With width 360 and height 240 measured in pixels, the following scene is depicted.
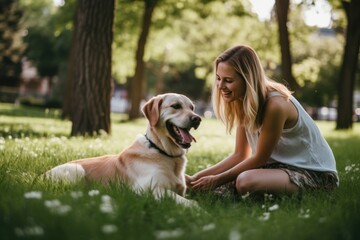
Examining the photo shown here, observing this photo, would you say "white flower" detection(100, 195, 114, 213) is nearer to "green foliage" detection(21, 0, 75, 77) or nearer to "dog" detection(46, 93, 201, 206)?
"dog" detection(46, 93, 201, 206)

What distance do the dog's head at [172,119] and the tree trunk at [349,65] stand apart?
17.4 meters

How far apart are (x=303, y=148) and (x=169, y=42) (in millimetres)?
28800

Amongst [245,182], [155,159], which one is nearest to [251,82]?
[245,182]

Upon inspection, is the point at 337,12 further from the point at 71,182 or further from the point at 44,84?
the point at 44,84

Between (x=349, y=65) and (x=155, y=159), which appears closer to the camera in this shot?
(x=155, y=159)

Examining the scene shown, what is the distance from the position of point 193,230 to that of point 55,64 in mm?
51425

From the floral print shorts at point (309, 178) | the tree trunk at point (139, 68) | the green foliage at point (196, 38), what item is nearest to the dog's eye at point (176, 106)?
the floral print shorts at point (309, 178)

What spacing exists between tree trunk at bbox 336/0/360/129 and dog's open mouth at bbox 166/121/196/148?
57.5 feet

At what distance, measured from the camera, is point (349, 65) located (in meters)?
21.3

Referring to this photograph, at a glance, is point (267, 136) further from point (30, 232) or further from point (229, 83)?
point (30, 232)

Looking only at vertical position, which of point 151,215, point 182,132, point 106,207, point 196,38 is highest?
point 196,38

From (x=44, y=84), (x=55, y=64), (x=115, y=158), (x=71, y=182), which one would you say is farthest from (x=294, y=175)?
(x=44, y=84)

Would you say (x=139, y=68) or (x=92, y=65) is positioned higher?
(x=92, y=65)

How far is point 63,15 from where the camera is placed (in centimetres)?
2462
